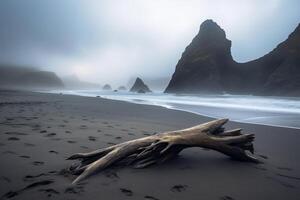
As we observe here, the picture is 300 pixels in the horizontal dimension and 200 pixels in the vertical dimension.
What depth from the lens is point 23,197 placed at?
2307 millimetres

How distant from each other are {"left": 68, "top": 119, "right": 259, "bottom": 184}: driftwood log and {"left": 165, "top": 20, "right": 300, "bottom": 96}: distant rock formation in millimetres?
45197

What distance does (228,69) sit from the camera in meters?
73.6

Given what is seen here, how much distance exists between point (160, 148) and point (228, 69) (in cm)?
7471

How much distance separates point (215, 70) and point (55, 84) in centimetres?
11901

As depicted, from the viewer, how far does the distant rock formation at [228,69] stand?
48.9 metres

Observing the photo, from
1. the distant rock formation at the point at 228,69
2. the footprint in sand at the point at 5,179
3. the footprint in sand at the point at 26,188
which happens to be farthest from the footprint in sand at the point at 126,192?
the distant rock formation at the point at 228,69

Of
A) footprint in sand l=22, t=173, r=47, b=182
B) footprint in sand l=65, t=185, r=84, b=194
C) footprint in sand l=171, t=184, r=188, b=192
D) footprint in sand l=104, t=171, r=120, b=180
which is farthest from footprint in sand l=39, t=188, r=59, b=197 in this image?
footprint in sand l=171, t=184, r=188, b=192

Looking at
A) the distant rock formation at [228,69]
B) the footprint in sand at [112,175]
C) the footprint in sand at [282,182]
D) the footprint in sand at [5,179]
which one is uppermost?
the distant rock formation at [228,69]

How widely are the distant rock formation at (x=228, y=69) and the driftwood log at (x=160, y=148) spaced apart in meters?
45.2

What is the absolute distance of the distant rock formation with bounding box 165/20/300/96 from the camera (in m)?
48.9

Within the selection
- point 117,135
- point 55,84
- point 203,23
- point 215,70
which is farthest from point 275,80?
point 55,84

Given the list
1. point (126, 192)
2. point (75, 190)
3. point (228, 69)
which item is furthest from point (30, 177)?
point (228, 69)

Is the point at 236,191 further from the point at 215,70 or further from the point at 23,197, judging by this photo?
the point at 215,70

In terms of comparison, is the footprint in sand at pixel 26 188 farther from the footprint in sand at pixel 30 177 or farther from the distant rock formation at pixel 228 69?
the distant rock formation at pixel 228 69
